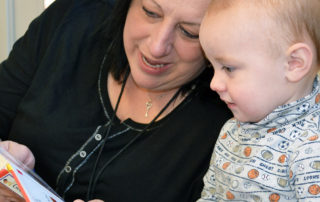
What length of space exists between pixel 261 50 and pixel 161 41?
38 cm

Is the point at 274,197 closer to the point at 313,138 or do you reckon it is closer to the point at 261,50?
the point at 313,138

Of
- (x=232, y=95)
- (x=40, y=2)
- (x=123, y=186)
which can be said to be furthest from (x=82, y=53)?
(x=40, y=2)

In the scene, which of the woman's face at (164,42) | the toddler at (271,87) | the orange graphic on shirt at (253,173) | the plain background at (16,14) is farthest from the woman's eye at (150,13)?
the plain background at (16,14)

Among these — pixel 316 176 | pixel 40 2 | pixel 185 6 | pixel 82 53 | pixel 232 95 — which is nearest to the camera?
pixel 316 176

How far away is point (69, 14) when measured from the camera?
1.65 m

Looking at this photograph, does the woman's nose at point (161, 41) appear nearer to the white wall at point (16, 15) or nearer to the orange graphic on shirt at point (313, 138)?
the orange graphic on shirt at point (313, 138)

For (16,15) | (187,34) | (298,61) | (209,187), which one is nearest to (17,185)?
(209,187)

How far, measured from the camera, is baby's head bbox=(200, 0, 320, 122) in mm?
998

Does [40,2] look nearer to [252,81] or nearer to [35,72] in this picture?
[35,72]

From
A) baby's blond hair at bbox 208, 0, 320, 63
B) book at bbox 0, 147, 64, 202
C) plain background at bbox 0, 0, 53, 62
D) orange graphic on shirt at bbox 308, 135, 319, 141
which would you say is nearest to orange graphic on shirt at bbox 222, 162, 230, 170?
orange graphic on shirt at bbox 308, 135, 319, 141

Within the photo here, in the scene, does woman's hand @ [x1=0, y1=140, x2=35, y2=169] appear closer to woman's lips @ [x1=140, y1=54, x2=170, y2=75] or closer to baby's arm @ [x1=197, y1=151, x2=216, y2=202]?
woman's lips @ [x1=140, y1=54, x2=170, y2=75]

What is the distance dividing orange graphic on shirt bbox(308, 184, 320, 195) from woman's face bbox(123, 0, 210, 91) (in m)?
0.55

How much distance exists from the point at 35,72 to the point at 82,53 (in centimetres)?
18

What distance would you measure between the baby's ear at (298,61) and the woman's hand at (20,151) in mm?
856
